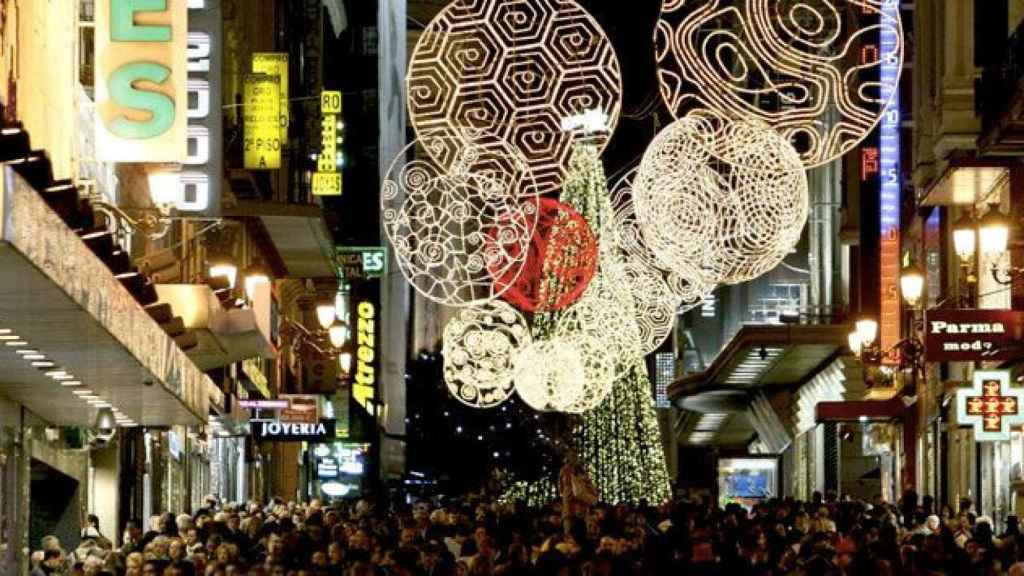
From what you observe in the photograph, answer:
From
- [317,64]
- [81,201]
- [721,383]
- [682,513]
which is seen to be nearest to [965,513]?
[682,513]

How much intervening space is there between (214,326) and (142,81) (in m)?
6.23

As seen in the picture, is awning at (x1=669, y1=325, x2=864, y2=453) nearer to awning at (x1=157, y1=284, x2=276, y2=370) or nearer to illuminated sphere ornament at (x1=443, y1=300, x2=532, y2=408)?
illuminated sphere ornament at (x1=443, y1=300, x2=532, y2=408)

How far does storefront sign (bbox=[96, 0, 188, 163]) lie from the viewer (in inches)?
992

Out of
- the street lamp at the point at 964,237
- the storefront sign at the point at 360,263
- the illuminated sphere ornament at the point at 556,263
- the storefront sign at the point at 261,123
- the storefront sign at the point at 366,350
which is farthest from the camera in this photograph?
the storefront sign at the point at 366,350

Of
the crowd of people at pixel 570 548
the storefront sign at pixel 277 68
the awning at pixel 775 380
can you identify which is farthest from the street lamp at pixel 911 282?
the awning at pixel 775 380

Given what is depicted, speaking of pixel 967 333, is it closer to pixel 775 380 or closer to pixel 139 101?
pixel 139 101

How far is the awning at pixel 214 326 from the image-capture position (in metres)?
30.8

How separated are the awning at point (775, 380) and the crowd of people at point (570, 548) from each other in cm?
2636

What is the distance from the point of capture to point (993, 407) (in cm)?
3011

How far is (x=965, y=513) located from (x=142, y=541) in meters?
9.35

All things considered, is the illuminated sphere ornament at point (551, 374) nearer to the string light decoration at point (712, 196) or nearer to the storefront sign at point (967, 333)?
the storefront sign at point (967, 333)

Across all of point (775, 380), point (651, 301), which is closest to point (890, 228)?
point (651, 301)

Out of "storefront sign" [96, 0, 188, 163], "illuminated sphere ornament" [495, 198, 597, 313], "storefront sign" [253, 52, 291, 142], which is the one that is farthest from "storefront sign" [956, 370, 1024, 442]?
"storefront sign" [253, 52, 291, 142]

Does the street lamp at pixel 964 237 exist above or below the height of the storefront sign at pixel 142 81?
below
